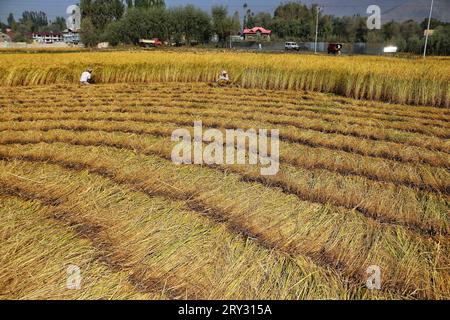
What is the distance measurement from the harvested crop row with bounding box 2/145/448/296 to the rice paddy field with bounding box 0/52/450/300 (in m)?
0.02

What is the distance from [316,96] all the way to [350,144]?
17.2ft

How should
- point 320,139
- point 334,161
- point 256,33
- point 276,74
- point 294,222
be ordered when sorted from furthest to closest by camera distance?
1. point 256,33
2. point 276,74
3. point 320,139
4. point 334,161
5. point 294,222

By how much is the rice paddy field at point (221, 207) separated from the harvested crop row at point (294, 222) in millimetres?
17

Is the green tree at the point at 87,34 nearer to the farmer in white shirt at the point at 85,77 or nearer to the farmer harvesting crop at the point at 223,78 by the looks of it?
the farmer in white shirt at the point at 85,77

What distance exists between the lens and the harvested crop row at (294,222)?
118 inches

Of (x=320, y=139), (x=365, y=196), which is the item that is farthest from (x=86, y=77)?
(x=365, y=196)

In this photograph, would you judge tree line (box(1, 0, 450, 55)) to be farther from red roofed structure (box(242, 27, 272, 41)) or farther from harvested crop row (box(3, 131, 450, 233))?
harvested crop row (box(3, 131, 450, 233))

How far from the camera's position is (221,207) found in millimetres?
3949

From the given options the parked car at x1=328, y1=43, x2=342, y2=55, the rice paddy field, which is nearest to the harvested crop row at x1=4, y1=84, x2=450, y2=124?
the rice paddy field

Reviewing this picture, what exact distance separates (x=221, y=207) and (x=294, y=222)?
803 millimetres

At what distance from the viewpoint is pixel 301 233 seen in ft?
11.3

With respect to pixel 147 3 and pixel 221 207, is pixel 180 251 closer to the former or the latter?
pixel 221 207

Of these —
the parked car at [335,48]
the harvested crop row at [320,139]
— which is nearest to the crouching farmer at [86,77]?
the harvested crop row at [320,139]
